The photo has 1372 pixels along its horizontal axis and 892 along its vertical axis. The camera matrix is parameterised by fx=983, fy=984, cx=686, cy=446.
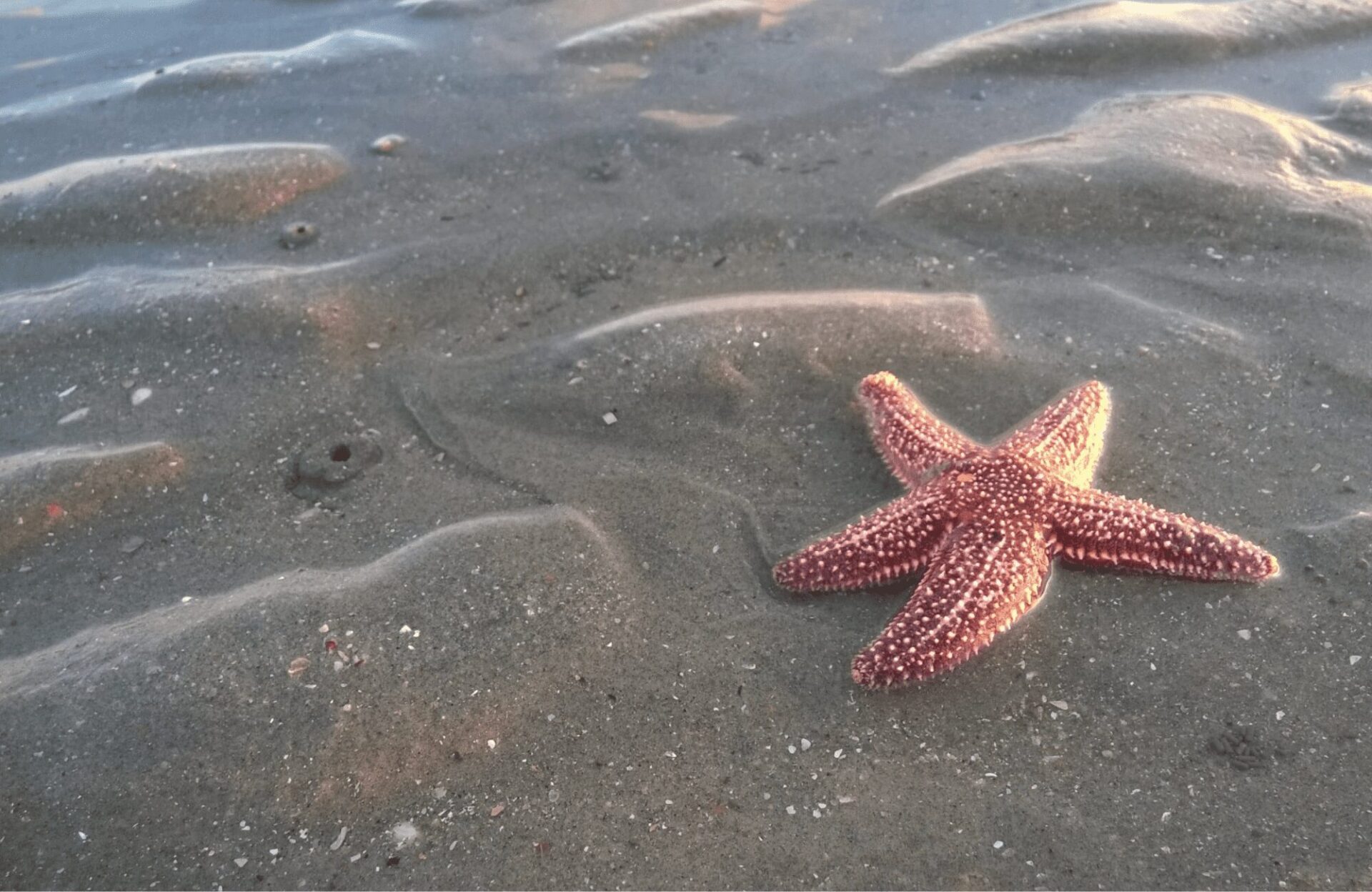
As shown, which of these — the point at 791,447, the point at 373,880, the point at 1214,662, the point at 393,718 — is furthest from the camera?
the point at 791,447

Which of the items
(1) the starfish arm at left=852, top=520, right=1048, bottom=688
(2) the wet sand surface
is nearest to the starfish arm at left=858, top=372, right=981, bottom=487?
(2) the wet sand surface

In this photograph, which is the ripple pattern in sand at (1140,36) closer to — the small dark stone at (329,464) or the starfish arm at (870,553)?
the starfish arm at (870,553)

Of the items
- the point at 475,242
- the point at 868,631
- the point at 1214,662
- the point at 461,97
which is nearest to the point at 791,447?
the point at 868,631

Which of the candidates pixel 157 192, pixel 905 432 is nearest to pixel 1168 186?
pixel 905 432

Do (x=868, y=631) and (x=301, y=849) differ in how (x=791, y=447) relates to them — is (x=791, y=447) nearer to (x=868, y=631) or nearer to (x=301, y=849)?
(x=868, y=631)

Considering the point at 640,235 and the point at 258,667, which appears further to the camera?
the point at 640,235

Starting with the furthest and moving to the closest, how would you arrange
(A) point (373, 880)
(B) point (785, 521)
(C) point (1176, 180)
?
1. (C) point (1176, 180)
2. (B) point (785, 521)
3. (A) point (373, 880)

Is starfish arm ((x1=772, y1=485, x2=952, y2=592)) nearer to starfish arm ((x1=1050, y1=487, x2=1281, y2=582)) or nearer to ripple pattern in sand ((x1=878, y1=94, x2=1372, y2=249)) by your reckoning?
starfish arm ((x1=1050, y1=487, x2=1281, y2=582))
